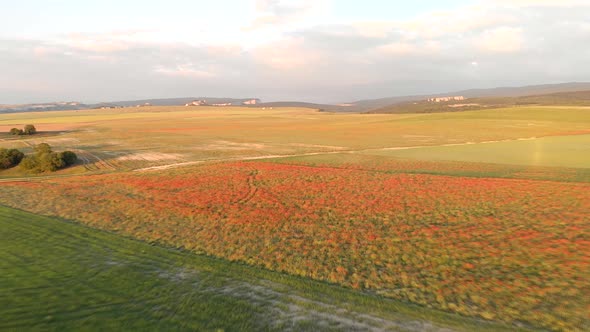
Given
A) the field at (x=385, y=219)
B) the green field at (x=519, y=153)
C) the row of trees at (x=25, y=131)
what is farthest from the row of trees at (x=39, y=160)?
the row of trees at (x=25, y=131)

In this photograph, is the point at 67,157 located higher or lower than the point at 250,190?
higher

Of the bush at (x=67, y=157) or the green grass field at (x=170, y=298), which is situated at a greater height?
the bush at (x=67, y=157)

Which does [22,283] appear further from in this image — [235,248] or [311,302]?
[311,302]

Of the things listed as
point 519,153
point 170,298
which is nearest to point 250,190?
point 170,298

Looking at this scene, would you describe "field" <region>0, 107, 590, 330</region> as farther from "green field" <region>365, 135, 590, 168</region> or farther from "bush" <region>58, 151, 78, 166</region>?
"bush" <region>58, 151, 78, 166</region>

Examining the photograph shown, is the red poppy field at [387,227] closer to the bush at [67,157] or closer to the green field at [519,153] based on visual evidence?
the bush at [67,157]

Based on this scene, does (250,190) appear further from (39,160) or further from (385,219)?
(39,160)
